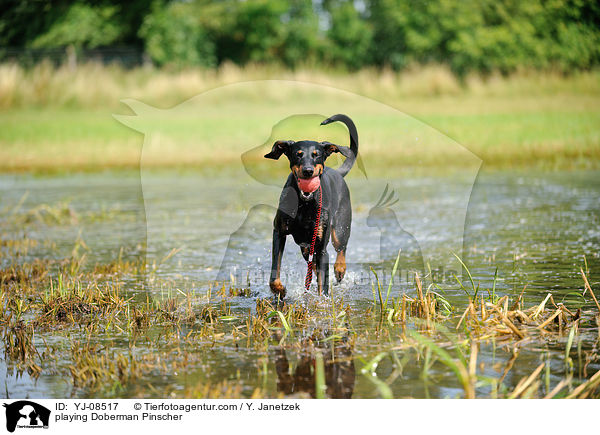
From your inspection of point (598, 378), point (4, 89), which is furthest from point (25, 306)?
point (4, 89)

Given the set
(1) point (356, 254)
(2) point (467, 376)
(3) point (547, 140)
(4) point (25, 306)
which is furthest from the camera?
(3) point (547, 140)

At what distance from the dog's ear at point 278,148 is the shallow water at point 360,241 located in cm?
21

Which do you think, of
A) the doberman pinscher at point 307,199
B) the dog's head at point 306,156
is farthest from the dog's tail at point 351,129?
the dog's head at point 306,156

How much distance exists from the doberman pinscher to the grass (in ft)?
16.9

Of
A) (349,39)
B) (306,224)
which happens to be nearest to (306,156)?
(306,224)

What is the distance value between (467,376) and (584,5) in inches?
501

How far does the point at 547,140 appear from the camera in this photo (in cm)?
1333

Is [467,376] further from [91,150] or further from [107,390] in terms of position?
[91,150]

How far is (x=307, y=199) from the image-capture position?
5.08m
